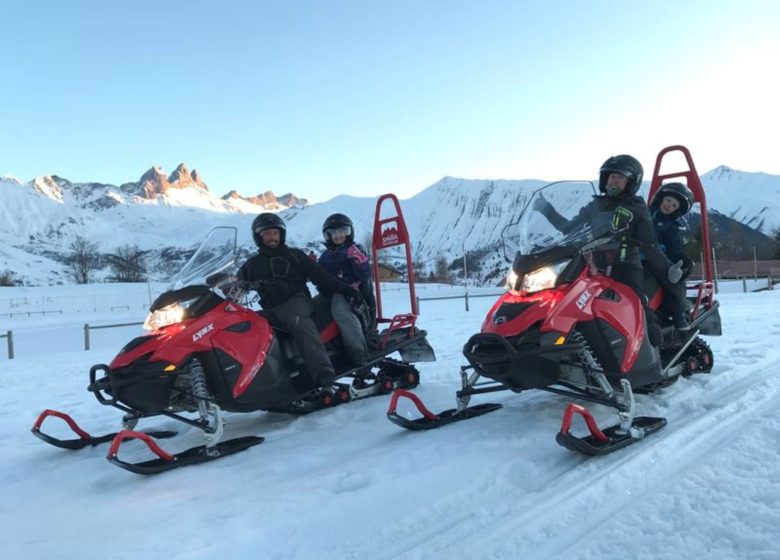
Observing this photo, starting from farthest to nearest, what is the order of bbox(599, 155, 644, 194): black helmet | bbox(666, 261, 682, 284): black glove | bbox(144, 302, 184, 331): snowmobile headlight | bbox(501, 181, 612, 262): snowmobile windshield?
1. bbox(666, 261, 682, 284): black glove
2. bbox(599, 155, 644, 194): black helmet
3. bbox(501, 181, 612, 262): snowmobile windshield
4. bbox(144, 302, 184, 331): snowmobile headlight

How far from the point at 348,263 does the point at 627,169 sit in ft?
9.10

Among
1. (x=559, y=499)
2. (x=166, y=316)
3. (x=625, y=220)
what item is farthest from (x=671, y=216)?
(x=166, y=316)

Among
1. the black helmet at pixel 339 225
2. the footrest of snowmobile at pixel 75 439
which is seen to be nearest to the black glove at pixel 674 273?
the black helmet at pixel 339 225

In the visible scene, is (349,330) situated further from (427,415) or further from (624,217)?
(624,217)

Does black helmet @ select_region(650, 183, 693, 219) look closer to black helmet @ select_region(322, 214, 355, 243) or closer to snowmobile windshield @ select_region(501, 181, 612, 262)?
snowmobile windshield @ select_region(501, 181, 612, 262)

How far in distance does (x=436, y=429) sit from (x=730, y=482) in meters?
1.94

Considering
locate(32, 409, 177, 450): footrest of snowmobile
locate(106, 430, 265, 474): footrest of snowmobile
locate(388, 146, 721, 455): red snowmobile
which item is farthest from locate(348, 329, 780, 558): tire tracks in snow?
locate(32, 409, 177, 450): footrest of snowmobile

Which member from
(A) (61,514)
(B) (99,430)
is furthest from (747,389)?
(B) (99,430)

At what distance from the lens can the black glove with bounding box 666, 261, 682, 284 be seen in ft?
15.9

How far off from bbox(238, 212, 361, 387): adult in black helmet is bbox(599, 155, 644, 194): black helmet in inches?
104

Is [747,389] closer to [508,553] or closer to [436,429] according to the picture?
[436,429]

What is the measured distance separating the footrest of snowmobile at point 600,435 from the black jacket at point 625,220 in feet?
4.26

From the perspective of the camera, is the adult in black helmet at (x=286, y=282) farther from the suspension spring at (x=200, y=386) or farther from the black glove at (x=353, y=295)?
the suspension spring at (x=200, y=386)

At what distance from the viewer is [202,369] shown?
13.3 ft
